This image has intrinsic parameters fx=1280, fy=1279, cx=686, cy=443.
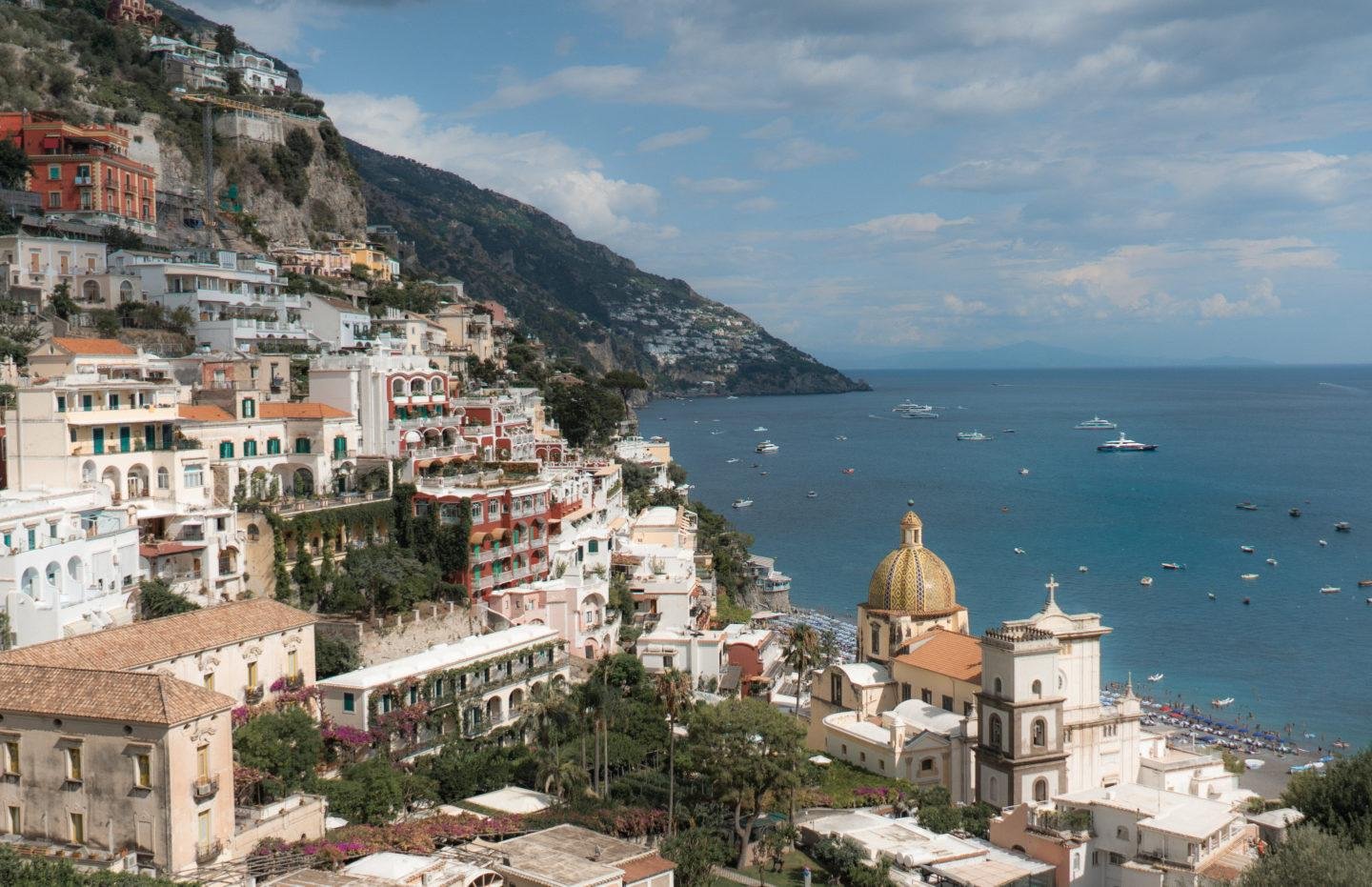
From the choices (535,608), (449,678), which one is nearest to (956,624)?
(535,608)

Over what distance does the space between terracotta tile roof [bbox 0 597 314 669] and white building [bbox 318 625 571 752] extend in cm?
252

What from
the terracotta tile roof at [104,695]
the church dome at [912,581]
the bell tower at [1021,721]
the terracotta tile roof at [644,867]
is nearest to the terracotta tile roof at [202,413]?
the terracotta tile roof at [104,695]

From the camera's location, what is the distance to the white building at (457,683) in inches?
1350

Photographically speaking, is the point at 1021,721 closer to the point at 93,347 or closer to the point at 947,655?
the point at 947,655

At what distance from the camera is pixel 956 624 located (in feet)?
149

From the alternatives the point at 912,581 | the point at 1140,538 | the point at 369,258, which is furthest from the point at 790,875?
the point at 1140,538

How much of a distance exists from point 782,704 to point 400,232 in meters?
132

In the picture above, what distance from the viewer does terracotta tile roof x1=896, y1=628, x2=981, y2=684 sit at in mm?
40812

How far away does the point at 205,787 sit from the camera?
25.2m

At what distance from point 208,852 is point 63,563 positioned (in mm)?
12133

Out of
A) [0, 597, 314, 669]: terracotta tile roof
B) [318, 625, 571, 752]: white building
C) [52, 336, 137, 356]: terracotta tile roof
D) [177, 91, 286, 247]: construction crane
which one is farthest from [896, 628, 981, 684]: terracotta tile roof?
[177, 91, 286, 247]: construction crane

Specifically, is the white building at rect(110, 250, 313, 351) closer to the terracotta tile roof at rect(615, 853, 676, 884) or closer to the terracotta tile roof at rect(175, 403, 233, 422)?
the terracotta tile roof at rect(175, 403, 233, 422)

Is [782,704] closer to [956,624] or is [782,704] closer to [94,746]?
[956,624]

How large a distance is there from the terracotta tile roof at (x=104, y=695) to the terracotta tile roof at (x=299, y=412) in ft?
69.2
